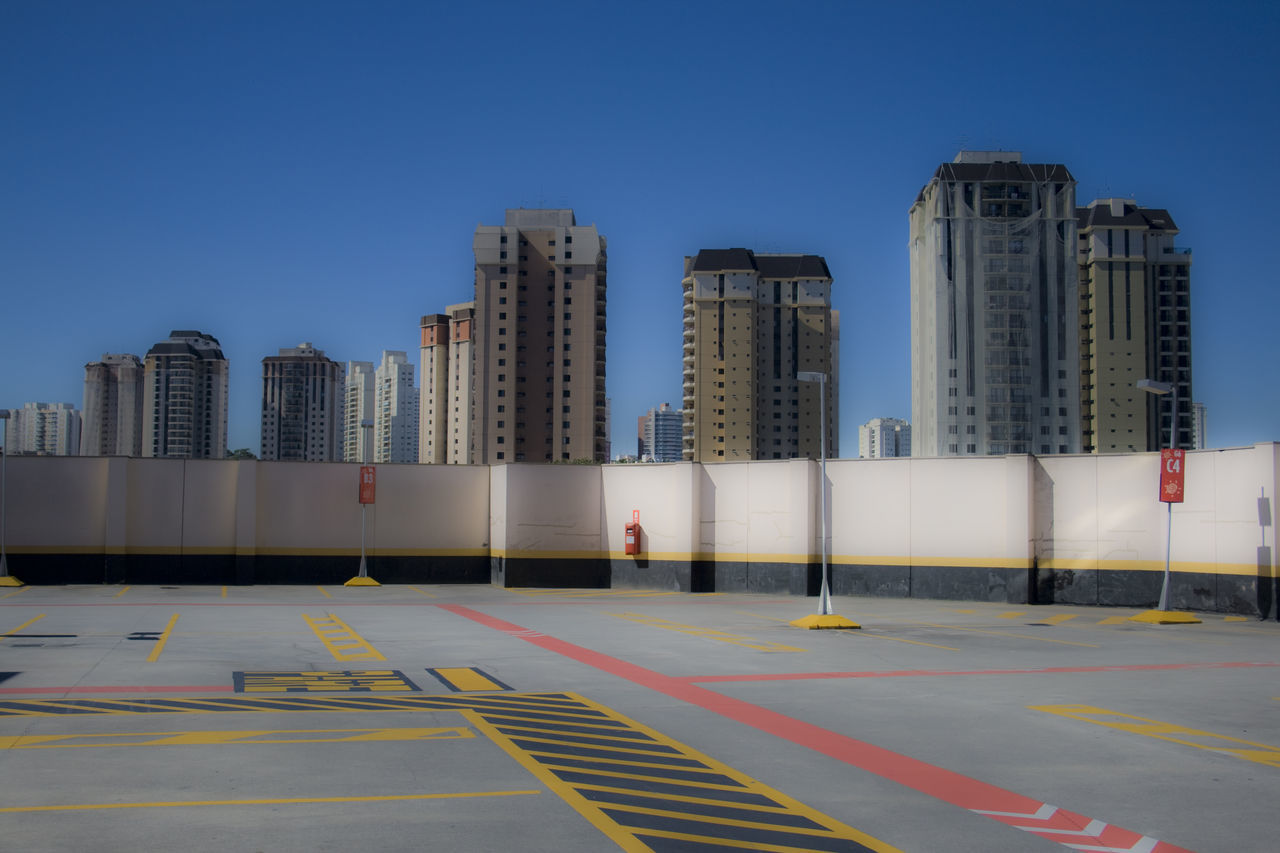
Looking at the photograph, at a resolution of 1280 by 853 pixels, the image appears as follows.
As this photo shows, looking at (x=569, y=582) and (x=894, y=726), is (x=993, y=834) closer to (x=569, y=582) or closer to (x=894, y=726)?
(x=894, y=726)

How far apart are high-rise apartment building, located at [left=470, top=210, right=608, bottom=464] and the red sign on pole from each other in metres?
132

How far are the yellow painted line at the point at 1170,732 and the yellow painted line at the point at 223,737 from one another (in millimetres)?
7673

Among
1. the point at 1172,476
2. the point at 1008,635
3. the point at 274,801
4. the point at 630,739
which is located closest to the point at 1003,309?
the point at 1172,476

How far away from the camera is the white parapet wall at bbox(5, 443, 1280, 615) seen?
29.7 meters

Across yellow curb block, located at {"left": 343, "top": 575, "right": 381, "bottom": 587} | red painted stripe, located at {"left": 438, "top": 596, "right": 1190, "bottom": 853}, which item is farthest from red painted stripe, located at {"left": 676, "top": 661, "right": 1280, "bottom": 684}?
yellow curb block, located at {"left": 343, "top": 575, "right": 381, "bottom": 587}

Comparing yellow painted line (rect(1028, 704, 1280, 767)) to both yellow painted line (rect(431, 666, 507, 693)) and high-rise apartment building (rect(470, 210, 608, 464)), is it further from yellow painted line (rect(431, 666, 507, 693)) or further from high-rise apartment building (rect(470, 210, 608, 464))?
high-rise apartment building (rect(470, 210, 608, 464))

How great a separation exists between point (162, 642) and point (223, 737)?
9828 millimetres

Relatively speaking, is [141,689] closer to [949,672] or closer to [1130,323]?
[949,672]

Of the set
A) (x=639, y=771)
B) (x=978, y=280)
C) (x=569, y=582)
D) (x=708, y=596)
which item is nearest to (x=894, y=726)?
(x=639, y=771)

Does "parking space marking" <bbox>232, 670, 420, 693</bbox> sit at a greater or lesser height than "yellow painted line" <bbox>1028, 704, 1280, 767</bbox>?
lesser

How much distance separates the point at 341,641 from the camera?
69.5 ft

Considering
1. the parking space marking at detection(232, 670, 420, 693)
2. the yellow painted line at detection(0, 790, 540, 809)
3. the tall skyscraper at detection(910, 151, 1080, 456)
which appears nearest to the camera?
the yellow painted line at detection(0, 790, 540, 809)

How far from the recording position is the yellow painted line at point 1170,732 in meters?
11.5

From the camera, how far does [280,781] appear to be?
9.59 metres
